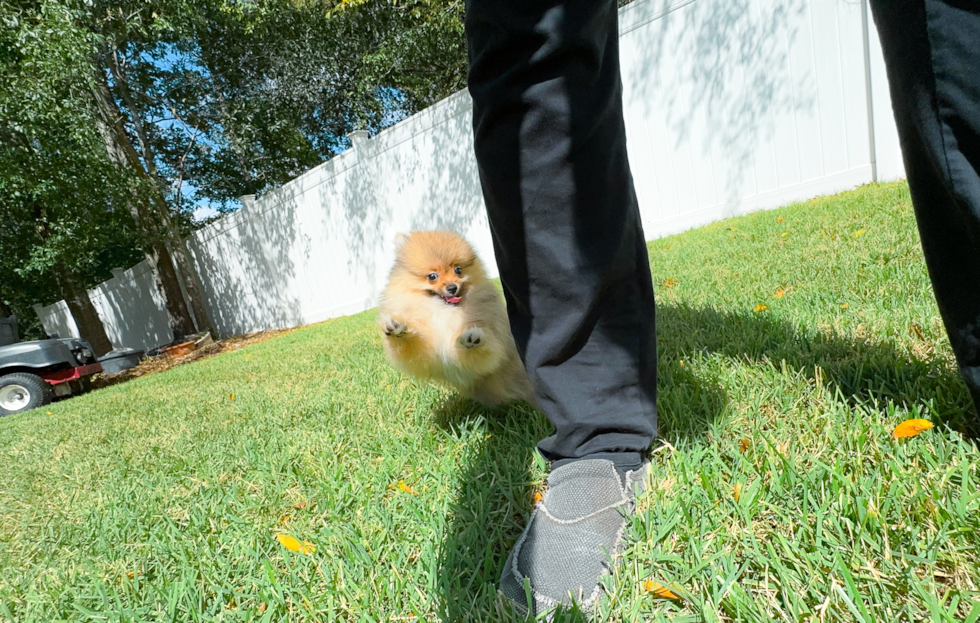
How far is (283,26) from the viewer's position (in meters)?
13.2

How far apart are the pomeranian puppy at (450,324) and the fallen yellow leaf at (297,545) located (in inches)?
28.3

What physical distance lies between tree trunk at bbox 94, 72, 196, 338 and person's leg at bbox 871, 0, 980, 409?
10481mm

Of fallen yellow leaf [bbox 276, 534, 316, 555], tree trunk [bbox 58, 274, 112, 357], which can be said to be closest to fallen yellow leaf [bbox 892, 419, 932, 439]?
fallen yellow leaf [bbox 276, 534, 316, 555]

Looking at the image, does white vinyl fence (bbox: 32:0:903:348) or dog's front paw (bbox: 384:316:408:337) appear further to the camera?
white vinyl fence (bbox: 32:0:903:348)

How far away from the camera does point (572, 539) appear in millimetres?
965

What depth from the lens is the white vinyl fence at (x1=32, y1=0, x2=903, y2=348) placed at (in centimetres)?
454

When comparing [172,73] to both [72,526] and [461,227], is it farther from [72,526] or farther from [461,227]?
[72,526]

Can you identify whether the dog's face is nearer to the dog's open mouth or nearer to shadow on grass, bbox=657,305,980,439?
the dog's open mouth

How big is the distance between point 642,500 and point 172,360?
980 cm

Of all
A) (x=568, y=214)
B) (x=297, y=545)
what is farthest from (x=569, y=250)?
(x=297, y=545)

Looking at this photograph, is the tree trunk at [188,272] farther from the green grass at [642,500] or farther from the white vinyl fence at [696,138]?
the green grass at [642,500]

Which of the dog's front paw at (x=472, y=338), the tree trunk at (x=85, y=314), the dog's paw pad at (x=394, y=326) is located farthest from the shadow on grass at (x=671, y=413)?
the tree trunk at (x=85, y=314)

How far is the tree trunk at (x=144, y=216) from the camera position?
30.6 feet

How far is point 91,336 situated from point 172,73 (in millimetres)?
6483
